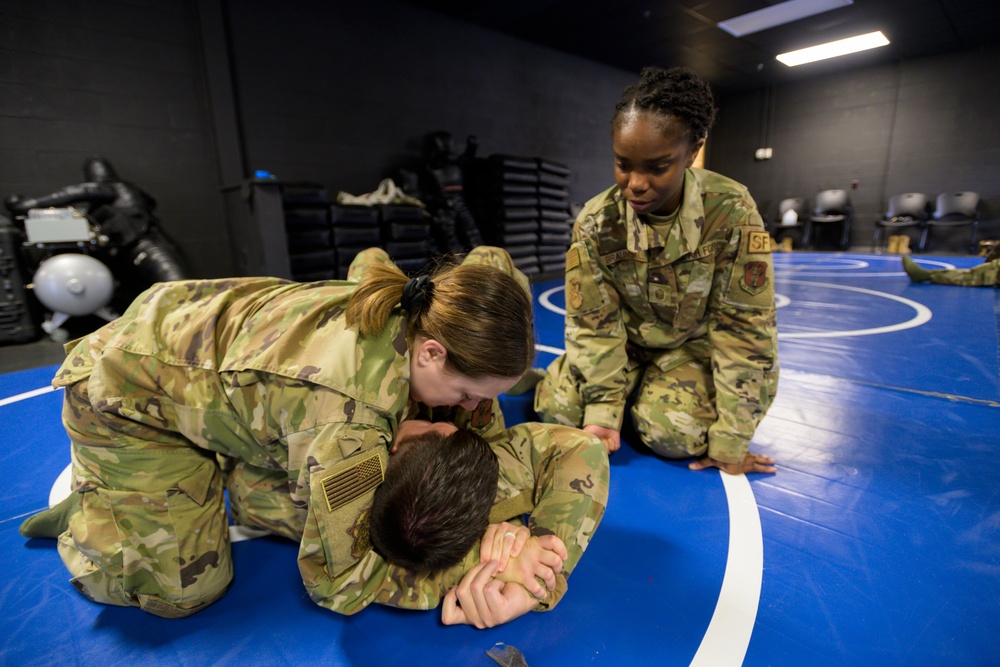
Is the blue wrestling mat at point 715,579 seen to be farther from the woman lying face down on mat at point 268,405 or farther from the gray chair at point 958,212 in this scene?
the gray chair at point 958,212

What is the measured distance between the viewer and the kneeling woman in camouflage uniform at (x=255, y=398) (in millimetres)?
929

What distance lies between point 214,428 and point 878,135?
39.9 ft

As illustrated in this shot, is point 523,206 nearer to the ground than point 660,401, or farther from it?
farther from it

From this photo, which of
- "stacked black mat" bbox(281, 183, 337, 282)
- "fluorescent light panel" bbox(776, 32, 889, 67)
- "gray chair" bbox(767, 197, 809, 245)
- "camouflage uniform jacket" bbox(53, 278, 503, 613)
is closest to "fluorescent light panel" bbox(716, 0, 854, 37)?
"fluorescent light panel" bbox(776, 32, 889, 67)

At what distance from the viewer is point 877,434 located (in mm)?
1842

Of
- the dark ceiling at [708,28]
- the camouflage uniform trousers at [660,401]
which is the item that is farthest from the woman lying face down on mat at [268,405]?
the dark ceiling at [708,28]

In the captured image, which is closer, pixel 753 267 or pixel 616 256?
pixel 753 267

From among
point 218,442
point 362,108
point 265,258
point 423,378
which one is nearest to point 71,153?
point 265,258

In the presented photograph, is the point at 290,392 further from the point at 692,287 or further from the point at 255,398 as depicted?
the point at 692,287

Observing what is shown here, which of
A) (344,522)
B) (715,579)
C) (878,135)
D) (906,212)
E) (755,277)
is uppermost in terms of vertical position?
(878,135)

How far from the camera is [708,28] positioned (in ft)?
23.4

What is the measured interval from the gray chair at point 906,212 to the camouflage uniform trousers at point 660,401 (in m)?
9.33

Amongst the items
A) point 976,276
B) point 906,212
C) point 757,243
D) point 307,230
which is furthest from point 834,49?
point 757,243

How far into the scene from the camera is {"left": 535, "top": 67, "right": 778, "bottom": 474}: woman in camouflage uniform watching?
4.99 feet
